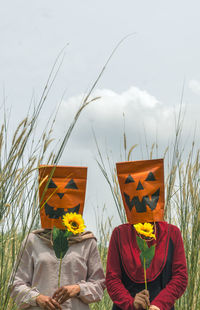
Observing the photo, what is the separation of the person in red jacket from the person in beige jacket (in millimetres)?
129

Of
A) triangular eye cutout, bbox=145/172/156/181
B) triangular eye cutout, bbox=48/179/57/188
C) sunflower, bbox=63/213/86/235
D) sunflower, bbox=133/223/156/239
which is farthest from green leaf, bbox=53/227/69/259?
triangular eye cutout, bbox=145/172/156/181

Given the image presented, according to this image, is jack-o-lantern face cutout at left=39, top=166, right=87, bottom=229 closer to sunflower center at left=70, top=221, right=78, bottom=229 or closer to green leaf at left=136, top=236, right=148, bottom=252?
sunflower center at left=70, top=221, right=78, bottom=229

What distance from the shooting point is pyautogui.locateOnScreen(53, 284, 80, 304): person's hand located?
2.37 meters

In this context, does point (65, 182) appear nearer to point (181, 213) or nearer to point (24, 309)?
point (24, 309)

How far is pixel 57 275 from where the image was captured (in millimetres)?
2492

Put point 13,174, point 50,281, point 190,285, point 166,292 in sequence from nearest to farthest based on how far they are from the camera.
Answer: point 13,174, point 166,292, point 50,281, point 190,285

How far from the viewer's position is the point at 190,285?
3.06 metres

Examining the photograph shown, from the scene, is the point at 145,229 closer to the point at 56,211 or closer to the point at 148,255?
the point at 148,255

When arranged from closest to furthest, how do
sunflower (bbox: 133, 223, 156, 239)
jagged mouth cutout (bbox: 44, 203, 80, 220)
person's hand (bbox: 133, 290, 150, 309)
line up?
person's hand (bbox: 133, 290, 150, 309), sunflower (bbox: 133, 223, 156, 239), jagged mouth cutout (bbox: 44, 203, 80, 220)

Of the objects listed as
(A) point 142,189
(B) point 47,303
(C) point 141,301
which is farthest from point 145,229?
(B) point 47,303

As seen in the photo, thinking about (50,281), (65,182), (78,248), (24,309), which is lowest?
(24,309)

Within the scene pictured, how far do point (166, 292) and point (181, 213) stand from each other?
40.0 inches

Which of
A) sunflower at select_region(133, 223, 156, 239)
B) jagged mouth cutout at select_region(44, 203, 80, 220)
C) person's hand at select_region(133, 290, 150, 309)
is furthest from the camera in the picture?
jagged mouth cutout at select_region(44, 203, 80, 220)

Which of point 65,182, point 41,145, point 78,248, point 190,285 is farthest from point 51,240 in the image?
point 190,285
